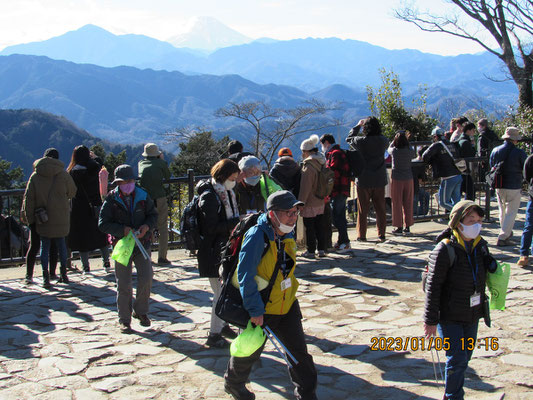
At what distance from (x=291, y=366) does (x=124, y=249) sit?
247 cm

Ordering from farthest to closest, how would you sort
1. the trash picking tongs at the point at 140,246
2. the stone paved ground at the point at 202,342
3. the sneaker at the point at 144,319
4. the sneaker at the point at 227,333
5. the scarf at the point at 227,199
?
the sneaker at the point at 144,319
the trash picking tongs at the point at 140,246
the sneaker at the point at 227,333
the scarf at the point at 227,199
the stone paved ground at the point at 202,342

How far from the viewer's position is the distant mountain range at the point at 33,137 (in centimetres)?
14375

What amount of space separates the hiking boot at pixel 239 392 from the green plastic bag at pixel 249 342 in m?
0.39

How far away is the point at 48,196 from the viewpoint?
7.90 metres

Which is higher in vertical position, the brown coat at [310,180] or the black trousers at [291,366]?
the brown coat at [310,180]

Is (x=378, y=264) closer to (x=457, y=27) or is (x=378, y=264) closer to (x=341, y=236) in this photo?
(x=341, y=236)

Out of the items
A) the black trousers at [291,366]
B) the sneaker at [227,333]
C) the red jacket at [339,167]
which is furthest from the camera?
the red jacket at [339,167]

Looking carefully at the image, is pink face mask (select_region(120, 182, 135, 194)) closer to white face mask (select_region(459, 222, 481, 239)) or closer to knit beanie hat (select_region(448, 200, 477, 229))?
knit beanie hat (select_region(448, 200, 477, 229))

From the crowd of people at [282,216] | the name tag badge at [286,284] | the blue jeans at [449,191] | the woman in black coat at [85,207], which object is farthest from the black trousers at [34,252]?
the blue jeans at [449,191]

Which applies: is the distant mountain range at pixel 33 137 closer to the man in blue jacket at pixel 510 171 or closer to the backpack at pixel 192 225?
the man in blue jacket at pixel 510 171

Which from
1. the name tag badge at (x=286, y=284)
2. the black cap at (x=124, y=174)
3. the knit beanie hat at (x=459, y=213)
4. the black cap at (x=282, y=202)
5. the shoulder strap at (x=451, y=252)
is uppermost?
the black cap at (x=124, y=174)

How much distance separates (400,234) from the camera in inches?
429

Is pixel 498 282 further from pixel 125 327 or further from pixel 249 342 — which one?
pixel 125 327

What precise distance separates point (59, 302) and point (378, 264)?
4.44 metres
